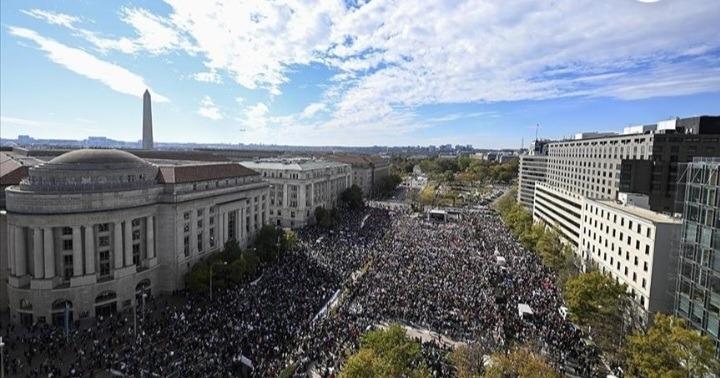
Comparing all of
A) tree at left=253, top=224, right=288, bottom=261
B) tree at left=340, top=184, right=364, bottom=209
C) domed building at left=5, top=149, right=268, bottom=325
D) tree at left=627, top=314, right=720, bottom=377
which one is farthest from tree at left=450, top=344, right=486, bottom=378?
tree at left=340, top=184, right=364, bottom=209

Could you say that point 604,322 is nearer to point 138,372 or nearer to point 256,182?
point 138,372

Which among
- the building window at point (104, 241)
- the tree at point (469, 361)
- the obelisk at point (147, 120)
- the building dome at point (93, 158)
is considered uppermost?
the obelisk at point (147, 120)

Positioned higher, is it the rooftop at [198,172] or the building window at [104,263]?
the rooftop at [198,172]

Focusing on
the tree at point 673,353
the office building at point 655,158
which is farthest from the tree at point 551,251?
the tree at point 673,353

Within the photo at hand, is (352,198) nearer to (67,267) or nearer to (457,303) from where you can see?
(457,303)

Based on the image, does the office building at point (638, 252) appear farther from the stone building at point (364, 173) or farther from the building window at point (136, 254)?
the stone building at point (364, 173)

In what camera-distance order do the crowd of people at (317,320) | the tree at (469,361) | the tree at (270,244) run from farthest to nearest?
the tree at (270,244) → the crowd of people at (317,320) → the tree at (469,361)

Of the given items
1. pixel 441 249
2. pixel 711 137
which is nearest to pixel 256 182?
pixel 441 249

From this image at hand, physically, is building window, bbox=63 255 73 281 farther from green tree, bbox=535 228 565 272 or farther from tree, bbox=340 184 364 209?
tree, bbox=340 184 364 209
